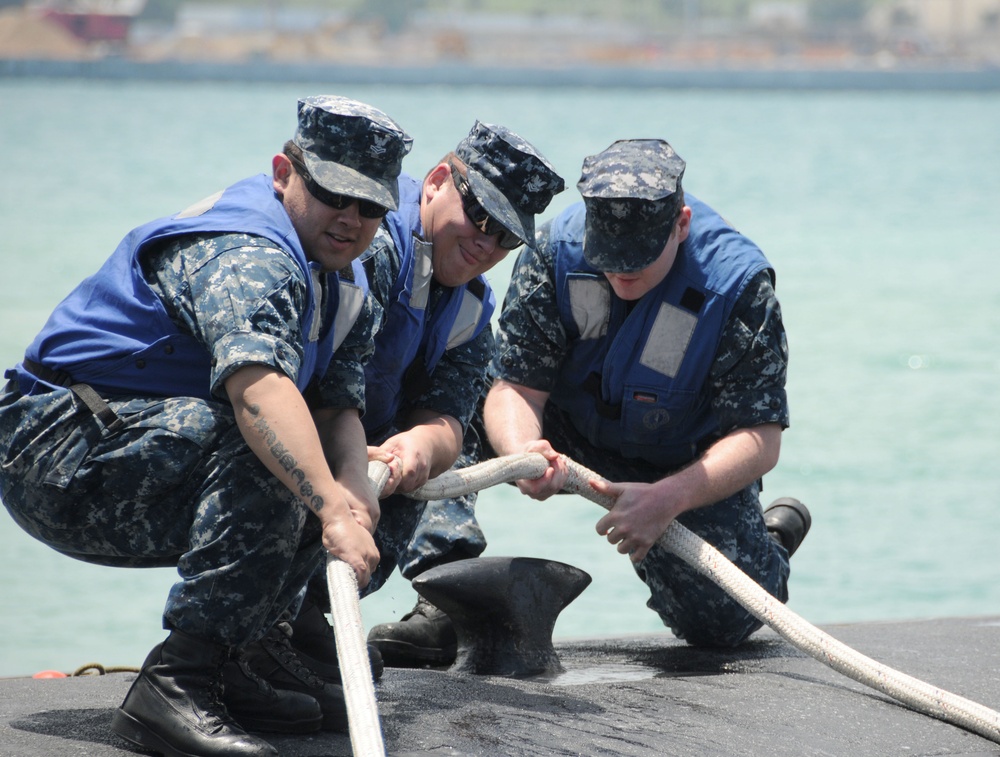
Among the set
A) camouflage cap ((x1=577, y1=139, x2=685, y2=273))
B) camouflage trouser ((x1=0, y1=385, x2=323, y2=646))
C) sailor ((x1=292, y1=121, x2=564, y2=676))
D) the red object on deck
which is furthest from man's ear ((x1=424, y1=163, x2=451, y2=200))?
the red object on deck

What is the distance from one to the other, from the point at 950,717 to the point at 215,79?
189 ft

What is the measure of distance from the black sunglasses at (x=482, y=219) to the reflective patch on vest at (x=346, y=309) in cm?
43

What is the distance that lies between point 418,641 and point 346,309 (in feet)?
3.60

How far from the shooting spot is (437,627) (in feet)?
13.0

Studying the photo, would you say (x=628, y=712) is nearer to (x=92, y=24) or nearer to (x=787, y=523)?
(x=787, y=523)

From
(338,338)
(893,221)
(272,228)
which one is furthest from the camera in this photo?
(893,221)

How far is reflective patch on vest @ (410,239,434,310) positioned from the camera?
3564mm

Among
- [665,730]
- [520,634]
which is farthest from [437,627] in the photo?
[665,730]

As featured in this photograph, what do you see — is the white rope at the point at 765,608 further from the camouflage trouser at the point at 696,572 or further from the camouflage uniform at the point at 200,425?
the camouflage uniform at the point at 200,425

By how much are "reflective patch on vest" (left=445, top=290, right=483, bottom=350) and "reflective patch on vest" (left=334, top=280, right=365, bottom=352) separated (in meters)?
0.51

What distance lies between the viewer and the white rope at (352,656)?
2756 millimetres

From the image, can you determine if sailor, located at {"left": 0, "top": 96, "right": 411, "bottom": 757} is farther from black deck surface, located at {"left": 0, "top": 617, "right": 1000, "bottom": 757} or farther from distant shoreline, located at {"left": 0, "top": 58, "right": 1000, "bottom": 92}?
distant shoreline, located at {"left": 0, "top": 58, "right": 1000, "bottom": 92}

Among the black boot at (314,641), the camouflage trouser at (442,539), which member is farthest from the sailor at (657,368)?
the black boot at (314,641)

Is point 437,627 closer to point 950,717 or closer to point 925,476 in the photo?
point 950,717
